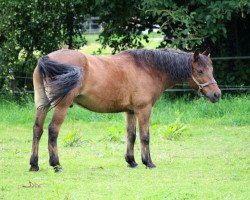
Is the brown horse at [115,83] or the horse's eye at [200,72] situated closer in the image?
the brown horse at [115,83]

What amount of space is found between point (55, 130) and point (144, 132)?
131 cm

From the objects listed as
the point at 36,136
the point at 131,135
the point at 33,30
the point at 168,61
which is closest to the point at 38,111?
the point at 36,136

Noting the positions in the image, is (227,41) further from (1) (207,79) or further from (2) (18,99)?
(1) (207,79)

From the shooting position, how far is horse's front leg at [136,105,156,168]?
9773 mm

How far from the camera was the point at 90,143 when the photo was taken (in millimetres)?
12117

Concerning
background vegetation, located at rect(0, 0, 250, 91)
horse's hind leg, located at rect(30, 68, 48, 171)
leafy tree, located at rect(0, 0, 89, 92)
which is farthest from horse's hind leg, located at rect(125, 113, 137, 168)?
leafy tree, located at rect(0, 0, 89, 92)

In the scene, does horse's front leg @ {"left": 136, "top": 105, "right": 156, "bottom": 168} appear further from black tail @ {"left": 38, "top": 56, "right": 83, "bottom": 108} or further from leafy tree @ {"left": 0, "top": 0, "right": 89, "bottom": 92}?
leafy tree @ {"left": 0, "top": 0, "right": 89, "bottom": 92}

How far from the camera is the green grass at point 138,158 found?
26.2ft

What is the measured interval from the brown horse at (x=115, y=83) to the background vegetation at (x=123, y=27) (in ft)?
15.7

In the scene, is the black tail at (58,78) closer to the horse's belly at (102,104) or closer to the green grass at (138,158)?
the horse's belly at (102,104)

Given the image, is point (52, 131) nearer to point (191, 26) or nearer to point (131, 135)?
point (131, 135)

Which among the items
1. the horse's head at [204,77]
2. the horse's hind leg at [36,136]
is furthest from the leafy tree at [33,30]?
the horse's hind leg at [36,136]

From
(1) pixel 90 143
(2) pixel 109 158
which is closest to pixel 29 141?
(1) pixel 90 143

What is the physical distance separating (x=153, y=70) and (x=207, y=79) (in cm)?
78
